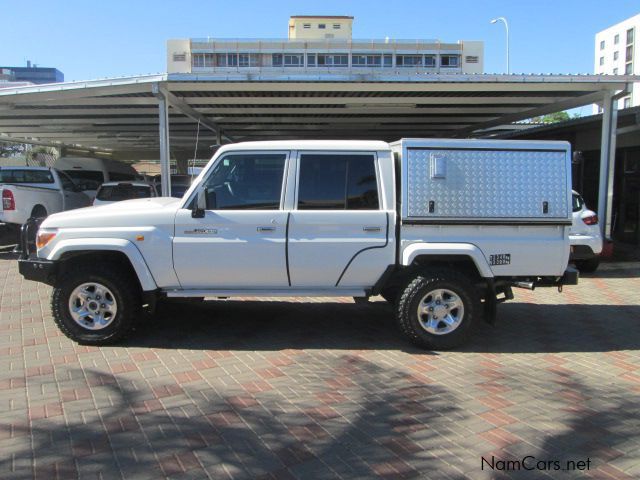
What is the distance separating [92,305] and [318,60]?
93.5 metres

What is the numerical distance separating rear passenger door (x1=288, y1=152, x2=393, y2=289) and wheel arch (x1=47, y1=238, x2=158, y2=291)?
1.39 m

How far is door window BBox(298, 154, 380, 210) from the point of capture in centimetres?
534

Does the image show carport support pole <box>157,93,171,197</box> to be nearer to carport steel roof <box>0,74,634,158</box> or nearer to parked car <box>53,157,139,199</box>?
carport steel roof <box>0,74,634,158</box>

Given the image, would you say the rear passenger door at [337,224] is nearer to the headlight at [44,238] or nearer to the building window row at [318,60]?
the headlight at [44,238]

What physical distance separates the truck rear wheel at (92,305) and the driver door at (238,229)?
2.03 feet

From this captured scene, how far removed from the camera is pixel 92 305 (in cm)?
541

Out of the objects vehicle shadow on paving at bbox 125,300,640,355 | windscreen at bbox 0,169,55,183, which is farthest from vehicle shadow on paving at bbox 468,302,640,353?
windscreen at bbox 0,169,55,183

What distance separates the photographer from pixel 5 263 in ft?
35.1

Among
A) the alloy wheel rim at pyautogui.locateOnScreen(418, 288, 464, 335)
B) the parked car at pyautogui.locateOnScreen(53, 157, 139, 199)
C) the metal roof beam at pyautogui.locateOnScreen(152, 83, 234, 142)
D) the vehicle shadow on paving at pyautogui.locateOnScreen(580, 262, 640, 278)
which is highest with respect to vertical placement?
the metal roof beam at pyautogui.locateOnScreen(152, 83, 234, 142)

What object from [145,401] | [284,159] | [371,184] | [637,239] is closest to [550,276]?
[371,184]

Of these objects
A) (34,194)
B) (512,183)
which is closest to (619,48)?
(34,194)

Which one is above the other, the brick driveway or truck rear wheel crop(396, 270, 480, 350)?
truck rear wheel crop(396, 270, 480, 350)

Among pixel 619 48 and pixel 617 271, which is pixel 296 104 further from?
pixel 619 48

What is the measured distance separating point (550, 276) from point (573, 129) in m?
11.6
